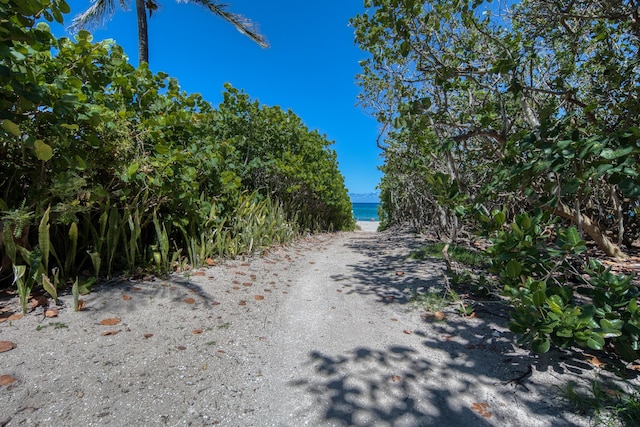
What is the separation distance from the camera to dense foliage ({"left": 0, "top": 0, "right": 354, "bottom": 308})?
2.20m

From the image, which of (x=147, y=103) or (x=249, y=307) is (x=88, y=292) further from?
(x=147, y=103)

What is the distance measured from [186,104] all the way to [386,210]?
1443 centimetres

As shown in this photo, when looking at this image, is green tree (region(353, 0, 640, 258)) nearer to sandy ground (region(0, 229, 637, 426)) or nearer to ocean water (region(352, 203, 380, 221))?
sandy ground (region(0, 229, 637, 426))

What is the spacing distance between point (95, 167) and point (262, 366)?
7.83 feet

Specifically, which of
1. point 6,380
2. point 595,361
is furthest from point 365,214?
point 6,380

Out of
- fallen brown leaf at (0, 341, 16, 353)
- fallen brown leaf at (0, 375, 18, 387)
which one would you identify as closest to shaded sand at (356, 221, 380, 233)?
fallen brown leaf at (0, 341, 16, 353)

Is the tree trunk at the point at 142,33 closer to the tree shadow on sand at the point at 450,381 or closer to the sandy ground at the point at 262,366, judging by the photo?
the sandy ground at the point at 262,366

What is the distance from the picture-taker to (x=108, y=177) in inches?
126

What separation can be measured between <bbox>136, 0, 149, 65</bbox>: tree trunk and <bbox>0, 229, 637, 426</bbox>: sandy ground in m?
8.00

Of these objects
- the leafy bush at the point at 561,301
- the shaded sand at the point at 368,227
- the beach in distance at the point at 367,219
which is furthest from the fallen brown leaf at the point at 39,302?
the beach in distance at the point at 367,219

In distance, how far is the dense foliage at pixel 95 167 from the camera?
220cm

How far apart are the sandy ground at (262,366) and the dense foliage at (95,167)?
49 cm

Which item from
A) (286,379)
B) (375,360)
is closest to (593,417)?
(375,360)

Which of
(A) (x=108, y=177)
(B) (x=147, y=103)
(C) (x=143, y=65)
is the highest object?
(C) (x=143, y=65)
